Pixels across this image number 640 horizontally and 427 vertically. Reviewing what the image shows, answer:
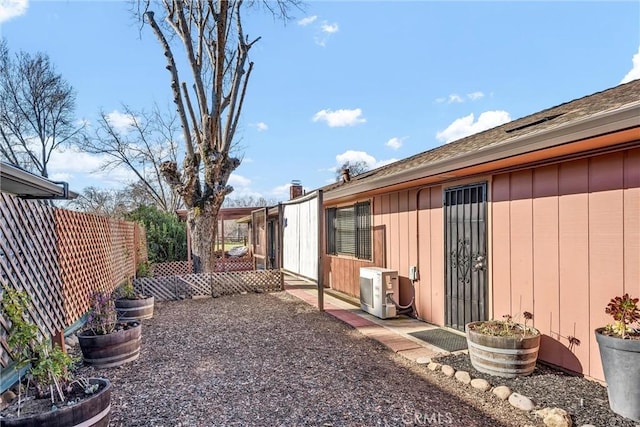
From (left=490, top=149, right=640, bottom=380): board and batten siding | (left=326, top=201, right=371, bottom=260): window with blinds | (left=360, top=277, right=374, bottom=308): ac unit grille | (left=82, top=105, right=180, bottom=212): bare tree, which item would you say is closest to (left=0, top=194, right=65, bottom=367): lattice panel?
(left=360, top=277, right=374, bottom=308): ac unit grille

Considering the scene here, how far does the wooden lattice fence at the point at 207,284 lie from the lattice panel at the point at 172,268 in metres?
3.46

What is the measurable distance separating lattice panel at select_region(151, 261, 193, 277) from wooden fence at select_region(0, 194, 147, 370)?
617 centimetres

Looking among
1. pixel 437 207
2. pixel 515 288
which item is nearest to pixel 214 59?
pixel 437 207

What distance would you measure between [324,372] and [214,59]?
9.63 metres

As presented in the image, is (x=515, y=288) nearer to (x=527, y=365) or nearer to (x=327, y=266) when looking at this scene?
(x=527, y=365)

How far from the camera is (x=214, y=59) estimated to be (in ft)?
34.9

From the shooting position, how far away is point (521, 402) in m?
3.08

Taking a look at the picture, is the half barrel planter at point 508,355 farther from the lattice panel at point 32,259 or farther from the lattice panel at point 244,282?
the lattice panel at point 244,282

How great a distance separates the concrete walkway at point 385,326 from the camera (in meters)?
4.62

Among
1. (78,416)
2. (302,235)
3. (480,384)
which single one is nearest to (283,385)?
(78,416)

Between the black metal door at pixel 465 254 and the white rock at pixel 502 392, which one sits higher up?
the black metal door at pixel 465 254

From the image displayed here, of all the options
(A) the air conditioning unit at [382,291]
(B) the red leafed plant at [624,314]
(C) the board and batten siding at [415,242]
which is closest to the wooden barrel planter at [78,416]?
(B) the red leafed plant at [624,314]

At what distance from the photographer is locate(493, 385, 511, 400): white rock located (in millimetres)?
3237

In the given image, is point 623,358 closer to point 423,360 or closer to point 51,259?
point 423,360
